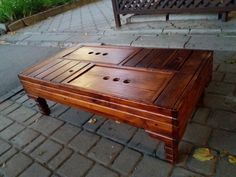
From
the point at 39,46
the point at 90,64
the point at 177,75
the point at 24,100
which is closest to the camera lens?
the point at 177,75

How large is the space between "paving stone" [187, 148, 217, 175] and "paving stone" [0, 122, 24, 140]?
5.61 feet

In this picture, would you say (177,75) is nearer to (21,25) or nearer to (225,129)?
(225,129)

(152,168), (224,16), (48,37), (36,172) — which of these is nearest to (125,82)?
(152,168)

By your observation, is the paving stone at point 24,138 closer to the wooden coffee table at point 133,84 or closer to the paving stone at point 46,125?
the paving stone at point 46,125

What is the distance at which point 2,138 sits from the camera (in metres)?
2.39

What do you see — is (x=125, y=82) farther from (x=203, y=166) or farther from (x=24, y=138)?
(x=24, y=138)

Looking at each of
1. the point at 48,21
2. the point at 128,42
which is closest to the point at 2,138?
the point at 128,42

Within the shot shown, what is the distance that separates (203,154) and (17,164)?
152 cm

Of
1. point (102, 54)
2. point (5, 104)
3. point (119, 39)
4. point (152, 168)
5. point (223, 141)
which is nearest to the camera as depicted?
point (152, 168)

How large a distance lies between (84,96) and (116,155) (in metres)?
0.54

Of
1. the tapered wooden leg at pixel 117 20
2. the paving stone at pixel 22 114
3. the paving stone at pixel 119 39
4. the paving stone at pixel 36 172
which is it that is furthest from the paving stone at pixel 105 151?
the tapered wooden leg at pixel 117 20

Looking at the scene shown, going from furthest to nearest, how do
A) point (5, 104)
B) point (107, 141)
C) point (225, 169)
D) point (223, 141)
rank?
1. point (5, 104)
2. point (107, 141)
3. point (223, 141)
4. point (225, 169)

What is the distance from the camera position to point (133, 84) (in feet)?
5.86

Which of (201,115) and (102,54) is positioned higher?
(102,54)
